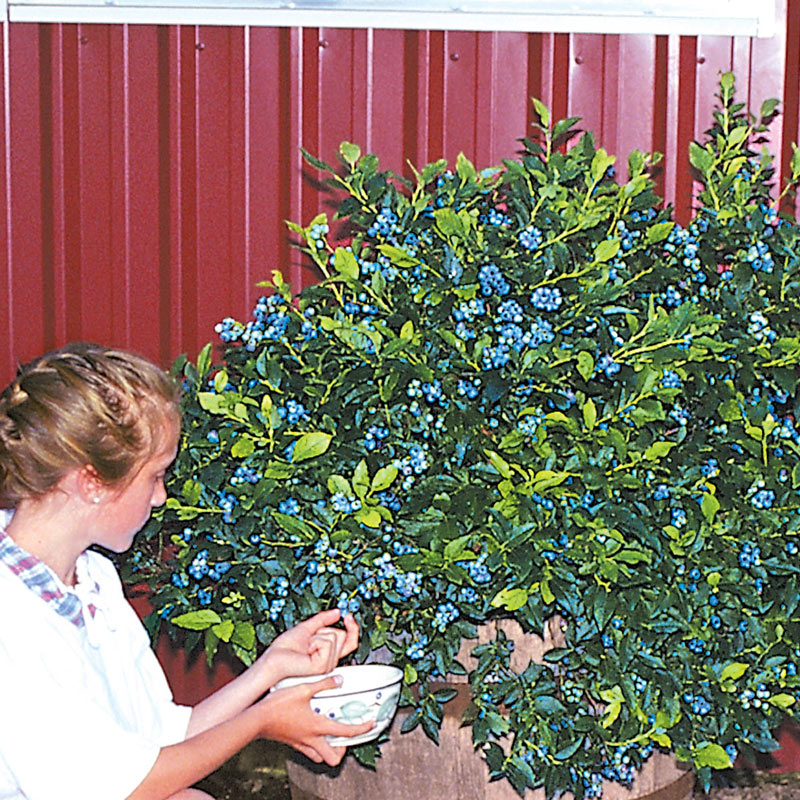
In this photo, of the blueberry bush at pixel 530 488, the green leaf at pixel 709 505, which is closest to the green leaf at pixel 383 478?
the blueberry bush at pixel 530 488

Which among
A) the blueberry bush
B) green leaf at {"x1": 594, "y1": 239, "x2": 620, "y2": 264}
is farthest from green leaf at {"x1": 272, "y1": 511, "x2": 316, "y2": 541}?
green leaf at {"x1": 594, "y1": 239, "x2": 620, "y2": 264}

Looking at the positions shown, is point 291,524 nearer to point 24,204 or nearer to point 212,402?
point 212,402

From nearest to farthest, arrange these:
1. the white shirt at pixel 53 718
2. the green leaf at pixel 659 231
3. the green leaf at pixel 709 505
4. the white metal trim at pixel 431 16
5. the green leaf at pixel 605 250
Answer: the white shirt at pixel 53 718 → the green leaf at pixel 709 505 → the green leaf at pixel 605 250 → the green leaf at pixel 659 231 → the white metal trim at pixel 431 16

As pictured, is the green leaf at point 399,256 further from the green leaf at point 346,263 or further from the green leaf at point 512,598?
the green leaf at point 512,598

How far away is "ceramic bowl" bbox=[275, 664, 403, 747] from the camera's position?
2174 mm

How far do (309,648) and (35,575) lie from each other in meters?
0.52

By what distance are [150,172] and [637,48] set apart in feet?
4.92

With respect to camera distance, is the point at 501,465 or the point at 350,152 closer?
the point at 501,465

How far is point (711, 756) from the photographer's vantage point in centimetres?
228

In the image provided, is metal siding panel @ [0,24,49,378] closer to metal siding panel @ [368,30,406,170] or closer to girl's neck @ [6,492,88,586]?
metal siding panel @ [368,30,406,170]

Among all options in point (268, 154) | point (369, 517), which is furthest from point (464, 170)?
point (268, 154)

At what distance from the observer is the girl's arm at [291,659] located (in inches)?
89.0

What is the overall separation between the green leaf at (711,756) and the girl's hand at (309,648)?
0.66m

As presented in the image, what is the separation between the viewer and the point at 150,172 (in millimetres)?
3740
